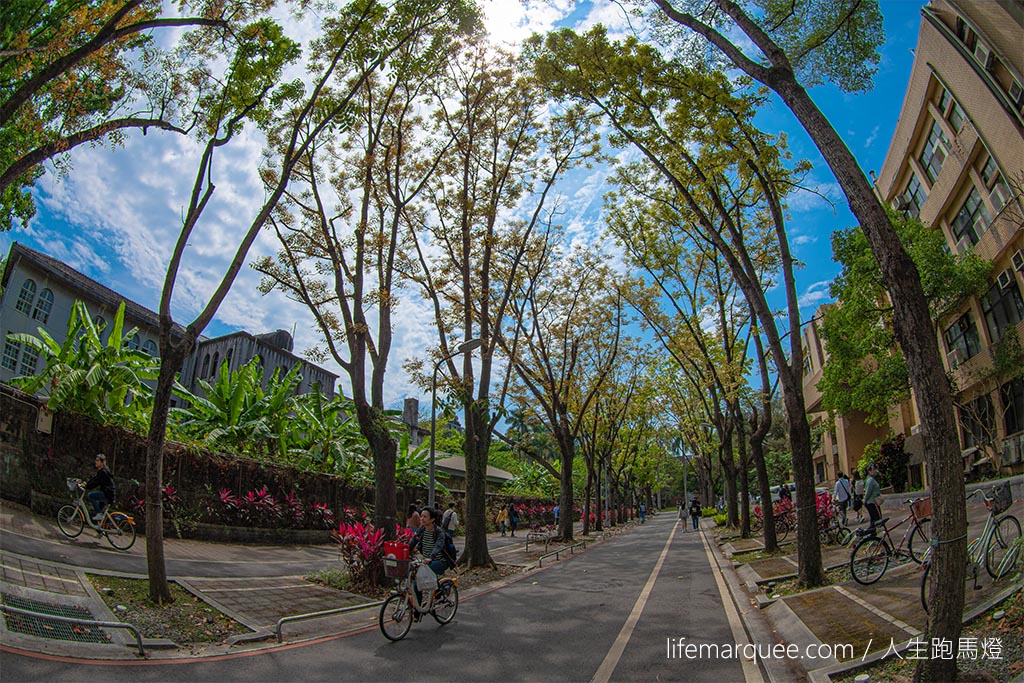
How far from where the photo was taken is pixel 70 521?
1093 cm

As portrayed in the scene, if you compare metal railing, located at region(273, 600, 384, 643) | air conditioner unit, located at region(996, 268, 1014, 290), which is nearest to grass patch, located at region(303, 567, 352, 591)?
metal railing, located at region(273, 600, 384, 643)

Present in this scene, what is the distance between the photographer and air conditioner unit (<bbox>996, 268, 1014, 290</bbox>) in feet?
66.7

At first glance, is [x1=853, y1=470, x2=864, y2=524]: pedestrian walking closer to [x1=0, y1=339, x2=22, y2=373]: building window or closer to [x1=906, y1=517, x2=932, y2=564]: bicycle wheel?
[x1=906, y1=517, x2=932, y2=564]: bicycle wheel

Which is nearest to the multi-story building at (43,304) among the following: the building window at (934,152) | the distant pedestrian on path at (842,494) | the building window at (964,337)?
the distant pedestrian on path at (842,494)

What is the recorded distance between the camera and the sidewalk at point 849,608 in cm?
616

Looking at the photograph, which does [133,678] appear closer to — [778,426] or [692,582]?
[692,582]

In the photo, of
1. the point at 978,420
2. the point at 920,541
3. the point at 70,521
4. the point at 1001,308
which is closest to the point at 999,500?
the point at 920,541

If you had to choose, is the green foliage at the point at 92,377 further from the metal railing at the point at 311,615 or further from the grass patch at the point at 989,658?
the grass patch at the point at 989,658

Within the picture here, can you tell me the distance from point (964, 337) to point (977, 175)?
7537 millimetres

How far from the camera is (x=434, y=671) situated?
6.27m

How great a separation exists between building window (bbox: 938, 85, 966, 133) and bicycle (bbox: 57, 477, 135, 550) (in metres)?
30.6

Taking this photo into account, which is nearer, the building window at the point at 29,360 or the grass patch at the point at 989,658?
the grass patch at the point at 989,658

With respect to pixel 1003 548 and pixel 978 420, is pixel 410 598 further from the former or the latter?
pixel 978 420

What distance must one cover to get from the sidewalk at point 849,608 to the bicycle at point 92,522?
475 inches
